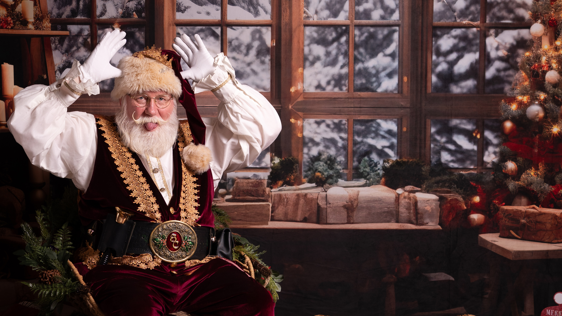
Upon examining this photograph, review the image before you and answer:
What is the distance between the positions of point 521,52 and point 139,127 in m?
2.99

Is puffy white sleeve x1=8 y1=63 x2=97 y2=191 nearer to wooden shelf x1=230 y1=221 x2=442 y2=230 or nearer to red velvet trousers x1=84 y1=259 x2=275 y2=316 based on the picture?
red velvet trousers x1=84 y1=259 x2=275 y2=316

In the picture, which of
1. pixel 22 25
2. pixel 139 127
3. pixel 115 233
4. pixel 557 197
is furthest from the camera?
pixel 557 197

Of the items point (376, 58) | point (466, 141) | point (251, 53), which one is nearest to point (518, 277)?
point (466, 141)

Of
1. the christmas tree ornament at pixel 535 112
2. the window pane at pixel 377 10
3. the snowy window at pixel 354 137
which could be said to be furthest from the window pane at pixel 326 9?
the christmas tree ornament at pixel 535 112

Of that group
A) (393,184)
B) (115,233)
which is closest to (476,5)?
(393,184)

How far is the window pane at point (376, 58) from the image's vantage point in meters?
3.76

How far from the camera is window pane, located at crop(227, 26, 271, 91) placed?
3.73 metres

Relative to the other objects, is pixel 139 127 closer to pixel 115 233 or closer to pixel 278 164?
pixel 115 233

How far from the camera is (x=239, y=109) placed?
2629mm

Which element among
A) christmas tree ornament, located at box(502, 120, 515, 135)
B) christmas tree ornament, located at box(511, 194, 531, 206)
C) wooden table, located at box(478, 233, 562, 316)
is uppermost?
christmas tree ornament, located at box(502, 120, 515, 135)

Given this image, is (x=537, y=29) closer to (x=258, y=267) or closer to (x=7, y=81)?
(x=258, y=267)

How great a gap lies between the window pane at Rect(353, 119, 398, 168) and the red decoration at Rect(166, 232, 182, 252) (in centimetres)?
183

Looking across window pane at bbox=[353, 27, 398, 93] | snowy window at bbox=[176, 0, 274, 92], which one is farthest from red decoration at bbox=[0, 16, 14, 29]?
window pane at bbox=[353, 27, 398, 93]

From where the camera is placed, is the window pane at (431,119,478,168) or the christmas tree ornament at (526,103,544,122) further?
the window pane at (431,119,478,168)
